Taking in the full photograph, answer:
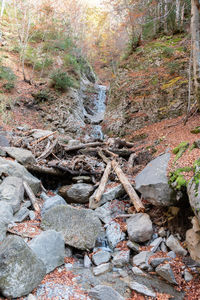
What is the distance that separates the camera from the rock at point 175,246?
15.6ft

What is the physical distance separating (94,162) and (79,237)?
4129 mm

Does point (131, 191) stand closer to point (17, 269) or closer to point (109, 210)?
point (109, 210)

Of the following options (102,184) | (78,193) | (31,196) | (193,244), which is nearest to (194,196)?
(193,244)

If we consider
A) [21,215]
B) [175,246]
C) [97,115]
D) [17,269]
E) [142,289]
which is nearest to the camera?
[17,269]

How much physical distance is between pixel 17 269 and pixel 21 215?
8.44 feet

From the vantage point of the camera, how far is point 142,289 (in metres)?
3.91

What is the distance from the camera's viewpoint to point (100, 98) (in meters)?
23.7

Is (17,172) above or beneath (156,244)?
above

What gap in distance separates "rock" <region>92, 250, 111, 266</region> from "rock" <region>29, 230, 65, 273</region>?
827 mm

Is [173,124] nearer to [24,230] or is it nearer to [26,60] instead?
[24,230]

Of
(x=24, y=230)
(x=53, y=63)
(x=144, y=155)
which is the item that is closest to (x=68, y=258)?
(x=24, y=230)

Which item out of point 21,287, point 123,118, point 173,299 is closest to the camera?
point 21,287

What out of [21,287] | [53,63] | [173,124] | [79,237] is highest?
[53,63]

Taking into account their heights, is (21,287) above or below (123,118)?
below
